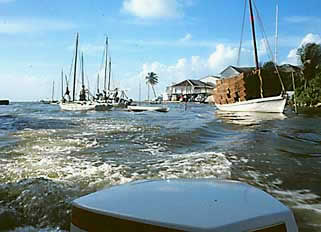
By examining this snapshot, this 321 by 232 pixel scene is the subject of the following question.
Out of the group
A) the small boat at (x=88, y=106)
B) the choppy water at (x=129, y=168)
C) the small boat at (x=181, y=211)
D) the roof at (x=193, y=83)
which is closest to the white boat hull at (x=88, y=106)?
the small boat at (x=88, y=106)

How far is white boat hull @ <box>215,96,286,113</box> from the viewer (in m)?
23.8

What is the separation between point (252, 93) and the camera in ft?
94.8

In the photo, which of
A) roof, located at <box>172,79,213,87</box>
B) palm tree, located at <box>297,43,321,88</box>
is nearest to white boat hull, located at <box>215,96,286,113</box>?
palm tree, located at <box>297,43,321,88</box>

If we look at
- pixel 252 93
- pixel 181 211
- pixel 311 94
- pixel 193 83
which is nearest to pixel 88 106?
pixel 252 93

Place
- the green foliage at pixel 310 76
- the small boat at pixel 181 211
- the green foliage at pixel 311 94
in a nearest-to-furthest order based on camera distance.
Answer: the small boat at pixel 181 211 < the green foliage at pixel 311 94 < the green foliage at pixel 310 76

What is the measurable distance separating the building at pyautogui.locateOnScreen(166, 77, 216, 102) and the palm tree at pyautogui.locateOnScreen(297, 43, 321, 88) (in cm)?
4130

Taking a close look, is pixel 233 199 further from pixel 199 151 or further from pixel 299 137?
pixel 299 137

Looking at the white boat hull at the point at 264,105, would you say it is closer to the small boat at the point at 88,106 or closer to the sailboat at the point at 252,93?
the sailboat at the point at 252,93

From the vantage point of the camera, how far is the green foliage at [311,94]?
36562mm

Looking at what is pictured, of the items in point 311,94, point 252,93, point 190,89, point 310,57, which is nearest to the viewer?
point 252,93

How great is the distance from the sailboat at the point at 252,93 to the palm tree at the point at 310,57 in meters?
18.3

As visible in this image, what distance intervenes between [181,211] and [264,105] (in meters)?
24.2

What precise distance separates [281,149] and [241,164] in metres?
2.25

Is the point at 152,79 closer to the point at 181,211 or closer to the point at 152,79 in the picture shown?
the point at 152,79
